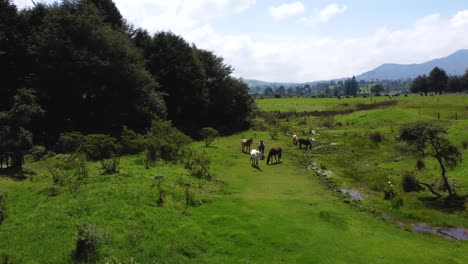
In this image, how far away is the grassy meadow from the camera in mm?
14159

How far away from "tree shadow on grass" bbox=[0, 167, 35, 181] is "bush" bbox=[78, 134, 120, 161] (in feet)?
10.9

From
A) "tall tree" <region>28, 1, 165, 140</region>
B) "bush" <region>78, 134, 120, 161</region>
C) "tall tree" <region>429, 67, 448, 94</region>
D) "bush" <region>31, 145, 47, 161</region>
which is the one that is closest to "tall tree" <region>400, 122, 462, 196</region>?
"bush" <region>78, 134, 120, 161</region>

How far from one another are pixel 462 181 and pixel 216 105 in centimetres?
3712

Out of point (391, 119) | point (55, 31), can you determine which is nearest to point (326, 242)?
point (55, 31)

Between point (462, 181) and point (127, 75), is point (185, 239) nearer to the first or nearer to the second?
point (462, 181)

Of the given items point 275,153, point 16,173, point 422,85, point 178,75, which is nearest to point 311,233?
point 275,153

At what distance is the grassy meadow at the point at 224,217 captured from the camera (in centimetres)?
1416

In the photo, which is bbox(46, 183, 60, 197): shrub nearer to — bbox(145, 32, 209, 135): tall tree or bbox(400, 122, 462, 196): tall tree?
bbox(400, 122, 462, 196): tall tree

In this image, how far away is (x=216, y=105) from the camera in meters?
55.8

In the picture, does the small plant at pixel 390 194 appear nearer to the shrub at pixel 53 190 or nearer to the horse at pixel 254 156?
the horse at pixel 254 156

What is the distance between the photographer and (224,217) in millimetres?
17531

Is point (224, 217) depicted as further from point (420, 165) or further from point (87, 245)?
point (420, 165)

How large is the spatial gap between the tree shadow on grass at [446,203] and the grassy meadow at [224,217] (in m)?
0.11

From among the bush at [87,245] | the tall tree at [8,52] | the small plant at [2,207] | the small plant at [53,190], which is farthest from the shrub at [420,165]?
the tall tree at [8,52]
